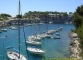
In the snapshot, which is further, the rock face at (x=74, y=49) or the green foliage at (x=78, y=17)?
the green foliage at (x=78, y=17)

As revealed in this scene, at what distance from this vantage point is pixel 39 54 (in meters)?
41.8

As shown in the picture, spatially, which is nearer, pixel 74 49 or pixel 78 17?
pixel 74 49

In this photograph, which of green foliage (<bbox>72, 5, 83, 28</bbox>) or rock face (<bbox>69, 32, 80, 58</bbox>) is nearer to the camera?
rock face (<bbox>69, 32, 80, 58</bbox>)

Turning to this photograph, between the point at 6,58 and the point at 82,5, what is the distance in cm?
3435

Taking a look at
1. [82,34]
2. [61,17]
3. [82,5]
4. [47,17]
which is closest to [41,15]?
[47,17]

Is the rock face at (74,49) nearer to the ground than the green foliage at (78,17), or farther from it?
nearer to the ground

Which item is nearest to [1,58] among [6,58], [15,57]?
[6,58]

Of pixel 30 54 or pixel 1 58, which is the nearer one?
pixel 1 58

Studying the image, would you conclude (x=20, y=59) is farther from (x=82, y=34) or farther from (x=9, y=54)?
(x=82, y=34)

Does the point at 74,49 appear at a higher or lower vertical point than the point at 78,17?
lower

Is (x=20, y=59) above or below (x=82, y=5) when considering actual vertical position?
below

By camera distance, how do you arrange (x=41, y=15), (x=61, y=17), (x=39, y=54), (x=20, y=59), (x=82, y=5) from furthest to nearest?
1. (x=61, y=17)
2. (x=41, y=15)
3. (x=82, y=5)
4. (x=39, y=54)
5. (x=20, y=59)

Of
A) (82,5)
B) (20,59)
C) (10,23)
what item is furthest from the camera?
(10,23)

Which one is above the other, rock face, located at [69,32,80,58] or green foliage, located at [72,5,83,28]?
green foliage, located at [72,5,83,28]
